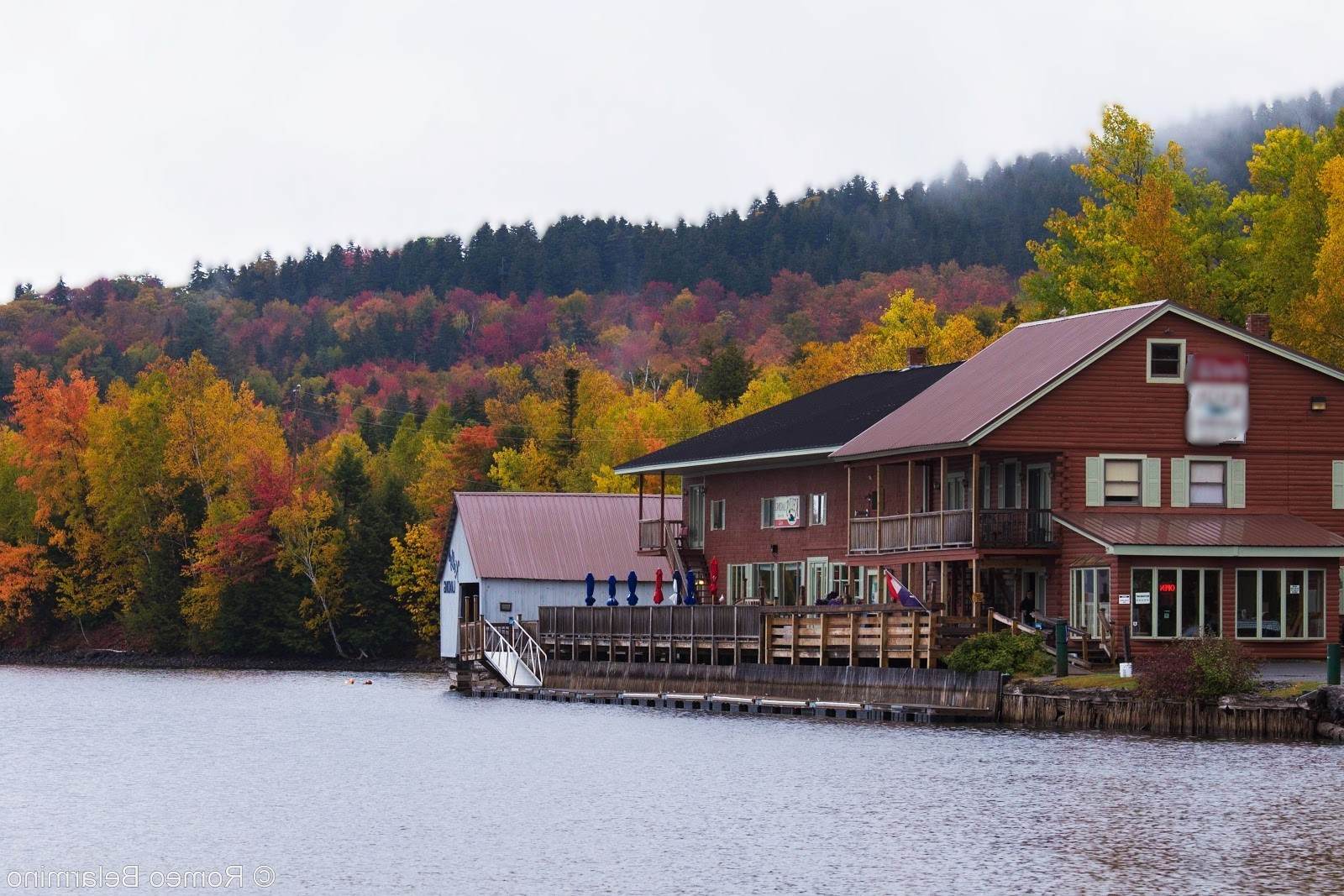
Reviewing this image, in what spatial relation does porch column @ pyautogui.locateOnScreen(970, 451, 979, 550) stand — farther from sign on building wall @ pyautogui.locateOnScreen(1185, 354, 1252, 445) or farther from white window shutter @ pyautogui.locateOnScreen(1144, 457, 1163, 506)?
sign on building wall @ pyautogui.locateOnScreen(1185, 354, 1252, 445)

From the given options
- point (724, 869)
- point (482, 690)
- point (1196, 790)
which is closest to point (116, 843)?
point (724, 869)

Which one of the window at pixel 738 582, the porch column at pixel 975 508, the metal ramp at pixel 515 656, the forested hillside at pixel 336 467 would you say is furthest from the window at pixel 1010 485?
the forested hillside at pixel 336 467

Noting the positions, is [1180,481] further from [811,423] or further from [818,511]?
[811,423]

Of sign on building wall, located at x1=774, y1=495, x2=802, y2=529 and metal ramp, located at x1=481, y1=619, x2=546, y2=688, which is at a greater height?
sign on building wall, located at x1=774, y1=495, x2=802, y2=529

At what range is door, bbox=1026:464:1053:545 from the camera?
6106cm

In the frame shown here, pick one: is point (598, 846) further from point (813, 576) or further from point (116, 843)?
point (813, 576)

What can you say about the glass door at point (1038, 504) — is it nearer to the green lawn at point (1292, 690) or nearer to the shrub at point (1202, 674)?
the shrub at point (1202, 674)

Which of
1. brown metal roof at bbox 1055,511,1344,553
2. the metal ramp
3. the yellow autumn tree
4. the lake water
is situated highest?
the yellow autumn tree

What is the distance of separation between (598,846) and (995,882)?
6.73 m

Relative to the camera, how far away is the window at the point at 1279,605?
57.8 meters

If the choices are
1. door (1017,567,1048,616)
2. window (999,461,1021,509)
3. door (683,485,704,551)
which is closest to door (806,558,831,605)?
door (683,485,704,551)

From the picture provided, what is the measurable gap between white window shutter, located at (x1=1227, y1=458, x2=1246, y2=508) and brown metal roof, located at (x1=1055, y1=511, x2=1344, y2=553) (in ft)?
1.55

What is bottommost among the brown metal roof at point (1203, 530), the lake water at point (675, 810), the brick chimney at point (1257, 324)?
the lake water at point (675, 810)

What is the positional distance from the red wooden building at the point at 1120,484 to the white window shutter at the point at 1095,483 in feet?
0.17
